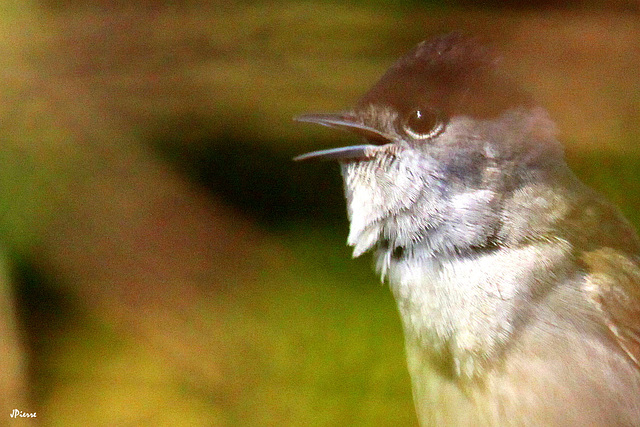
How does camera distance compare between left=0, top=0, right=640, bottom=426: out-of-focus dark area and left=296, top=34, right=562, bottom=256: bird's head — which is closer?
left=0, top=0, right=640, bottom=426: out-of-focus dark area

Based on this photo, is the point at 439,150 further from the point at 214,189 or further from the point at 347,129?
the point at 214,189

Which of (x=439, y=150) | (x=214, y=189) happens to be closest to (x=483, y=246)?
(x=439, y=150)

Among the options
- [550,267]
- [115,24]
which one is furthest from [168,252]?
[550,267]

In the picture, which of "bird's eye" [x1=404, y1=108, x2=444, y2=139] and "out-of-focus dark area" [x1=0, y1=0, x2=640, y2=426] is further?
"bird's eye" [x1=404, y1=108, x2=444, y2=139]

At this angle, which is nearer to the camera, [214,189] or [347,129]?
[347,129]

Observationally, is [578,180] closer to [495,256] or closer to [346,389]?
[495,256]

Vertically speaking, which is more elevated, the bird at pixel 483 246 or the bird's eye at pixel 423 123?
the bird's eye at pixel 423 123

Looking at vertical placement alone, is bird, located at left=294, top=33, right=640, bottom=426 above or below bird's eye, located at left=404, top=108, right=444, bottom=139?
below
